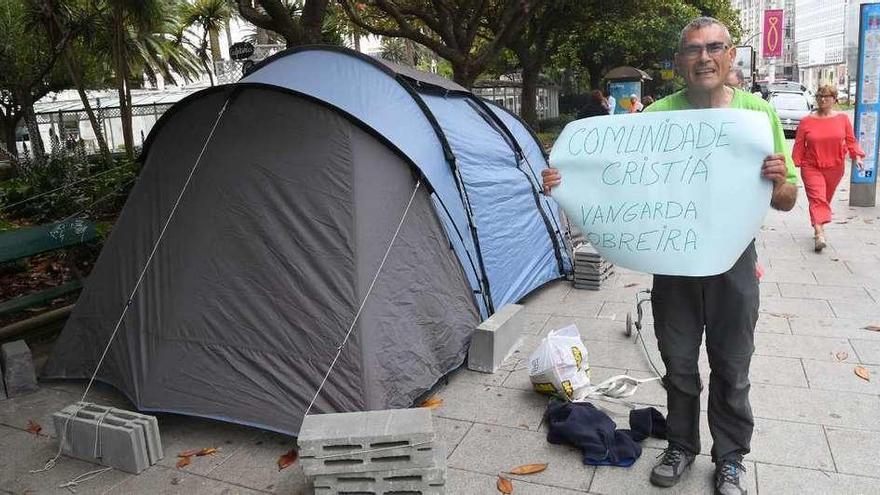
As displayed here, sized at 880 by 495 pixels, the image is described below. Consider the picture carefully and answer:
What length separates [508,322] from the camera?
14.8 ft

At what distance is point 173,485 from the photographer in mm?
3236

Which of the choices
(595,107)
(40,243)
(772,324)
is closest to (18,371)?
(40,243)

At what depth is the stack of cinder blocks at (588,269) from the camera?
20.1 ft

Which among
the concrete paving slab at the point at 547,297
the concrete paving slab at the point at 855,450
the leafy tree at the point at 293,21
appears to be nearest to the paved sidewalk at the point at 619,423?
the concrete paving slab at the point at 855,450

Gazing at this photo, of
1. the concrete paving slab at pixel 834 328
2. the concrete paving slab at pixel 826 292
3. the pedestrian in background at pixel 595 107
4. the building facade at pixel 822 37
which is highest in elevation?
the building facade at pixel 822 37

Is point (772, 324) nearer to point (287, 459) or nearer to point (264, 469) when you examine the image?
point (287, 459)

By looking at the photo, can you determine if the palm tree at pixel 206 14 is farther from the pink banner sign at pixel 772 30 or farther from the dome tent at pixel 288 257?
the pink banner sign at pixel 772 30

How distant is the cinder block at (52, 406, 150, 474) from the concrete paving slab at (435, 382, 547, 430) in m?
1.65

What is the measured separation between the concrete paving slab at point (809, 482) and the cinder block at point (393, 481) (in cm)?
149

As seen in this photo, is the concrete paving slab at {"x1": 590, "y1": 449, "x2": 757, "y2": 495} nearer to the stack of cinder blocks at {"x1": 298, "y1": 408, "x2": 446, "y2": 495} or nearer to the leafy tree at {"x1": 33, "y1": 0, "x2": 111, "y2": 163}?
the stack of cinder blocks at {"x1": 298, "y1": 408, "x2": 446, "y2": 495}

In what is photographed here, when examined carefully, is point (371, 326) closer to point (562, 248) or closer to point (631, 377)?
point (631, 377)

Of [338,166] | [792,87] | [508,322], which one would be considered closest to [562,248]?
[508,322]

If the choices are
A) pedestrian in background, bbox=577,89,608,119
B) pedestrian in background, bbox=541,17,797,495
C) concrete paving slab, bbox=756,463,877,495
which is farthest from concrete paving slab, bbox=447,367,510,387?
pedestrian in background, bbox=577,89,608,119

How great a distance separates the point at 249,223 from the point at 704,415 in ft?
9.57
